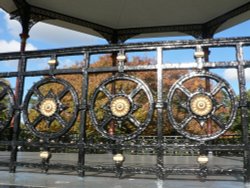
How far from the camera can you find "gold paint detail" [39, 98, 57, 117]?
310 centimetres

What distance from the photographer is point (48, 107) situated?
123 inches

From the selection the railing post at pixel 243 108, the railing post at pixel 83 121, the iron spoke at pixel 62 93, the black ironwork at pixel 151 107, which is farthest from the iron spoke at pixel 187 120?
the iron spoke at pixel 62 93

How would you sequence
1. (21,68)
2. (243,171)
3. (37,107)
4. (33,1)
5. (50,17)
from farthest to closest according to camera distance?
(50,17) < (33,1) < (21,68) < (37,107) < (243,171)

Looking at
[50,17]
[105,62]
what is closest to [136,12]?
[50,17]

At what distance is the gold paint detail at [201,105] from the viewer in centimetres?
274

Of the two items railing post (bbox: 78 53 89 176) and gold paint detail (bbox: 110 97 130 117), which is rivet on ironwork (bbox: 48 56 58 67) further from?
gold paint detail (bbox: 110 97 130 117)

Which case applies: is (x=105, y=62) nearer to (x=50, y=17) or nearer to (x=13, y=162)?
(x=50, y=17)

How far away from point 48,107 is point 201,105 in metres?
1.64

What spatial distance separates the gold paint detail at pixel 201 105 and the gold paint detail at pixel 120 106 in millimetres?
654

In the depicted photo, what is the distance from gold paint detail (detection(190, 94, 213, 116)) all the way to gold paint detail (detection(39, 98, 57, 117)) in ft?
4.87

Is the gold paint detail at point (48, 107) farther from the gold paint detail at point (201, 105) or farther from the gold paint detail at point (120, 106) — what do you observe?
the gold paint detail at point (201, 105)

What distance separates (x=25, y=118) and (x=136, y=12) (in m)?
7.77

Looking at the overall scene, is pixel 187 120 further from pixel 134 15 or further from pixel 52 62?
pixel 134 15

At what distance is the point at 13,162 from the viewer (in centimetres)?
326
